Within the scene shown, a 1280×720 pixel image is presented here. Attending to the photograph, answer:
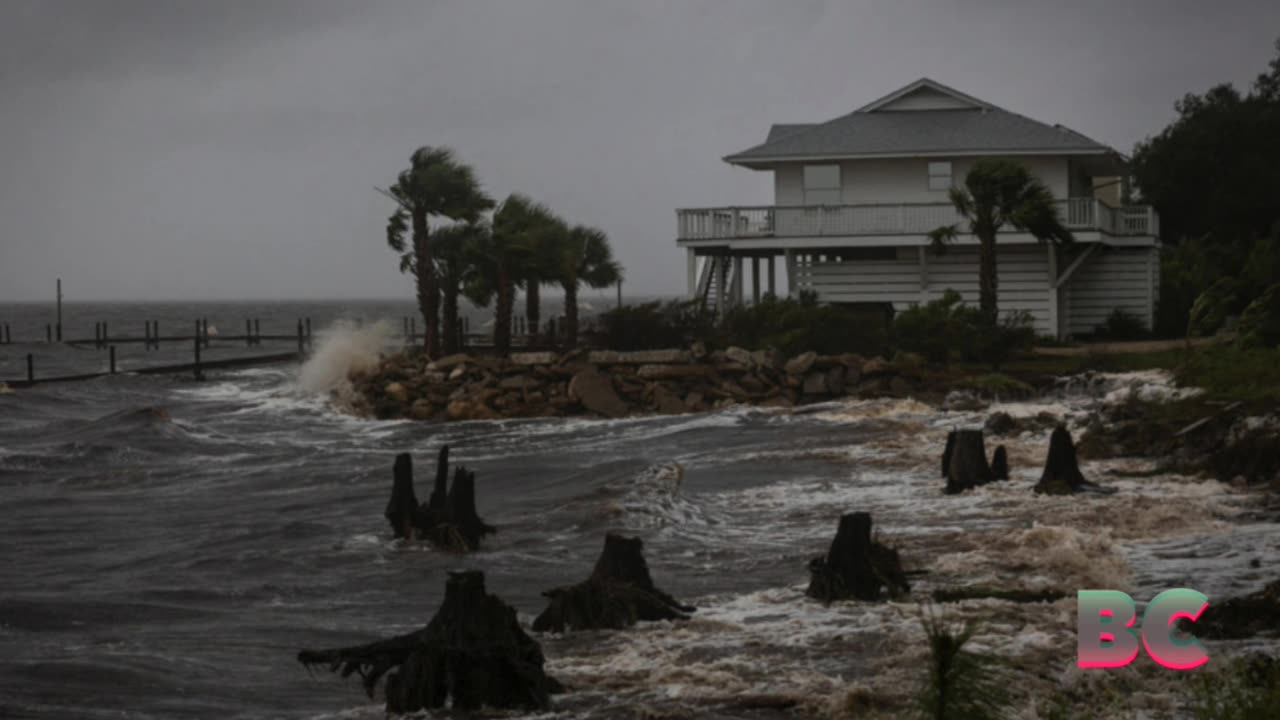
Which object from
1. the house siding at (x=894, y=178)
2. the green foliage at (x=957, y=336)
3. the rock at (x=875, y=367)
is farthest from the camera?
the house siding at (x=894, y=178)

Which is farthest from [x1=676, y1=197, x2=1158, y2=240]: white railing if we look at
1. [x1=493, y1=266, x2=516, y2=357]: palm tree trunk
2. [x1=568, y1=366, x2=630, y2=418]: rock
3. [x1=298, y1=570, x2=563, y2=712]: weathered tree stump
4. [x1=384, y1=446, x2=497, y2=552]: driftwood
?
[x1=298, y1=570, x2=563, y2=712]: weathered tree stump

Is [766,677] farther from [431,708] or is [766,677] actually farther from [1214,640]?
[1214,640]

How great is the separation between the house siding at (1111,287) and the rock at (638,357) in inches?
452

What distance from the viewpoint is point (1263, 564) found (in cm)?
1327

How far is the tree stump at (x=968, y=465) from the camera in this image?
1898cm


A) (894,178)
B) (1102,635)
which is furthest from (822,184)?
(1102,635)

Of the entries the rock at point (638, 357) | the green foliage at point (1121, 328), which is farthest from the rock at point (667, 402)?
the green foliage at point (1121, 328)

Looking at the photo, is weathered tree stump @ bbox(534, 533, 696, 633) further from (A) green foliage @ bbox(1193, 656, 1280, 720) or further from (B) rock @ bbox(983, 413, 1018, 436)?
(B) rock @ bbox(983, 413, 1018, 436)

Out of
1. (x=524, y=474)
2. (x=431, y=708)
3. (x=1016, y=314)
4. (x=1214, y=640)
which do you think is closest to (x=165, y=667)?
(x=431, y=708)

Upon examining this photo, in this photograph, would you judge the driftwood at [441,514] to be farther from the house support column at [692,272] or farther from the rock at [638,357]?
the house support column at [692,272]

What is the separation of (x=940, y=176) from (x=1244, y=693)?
35.8 meters

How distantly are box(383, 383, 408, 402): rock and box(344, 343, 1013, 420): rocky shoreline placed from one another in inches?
0.9

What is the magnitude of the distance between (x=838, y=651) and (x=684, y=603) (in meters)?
2.44

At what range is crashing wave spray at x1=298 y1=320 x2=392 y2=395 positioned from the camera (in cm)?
4525
